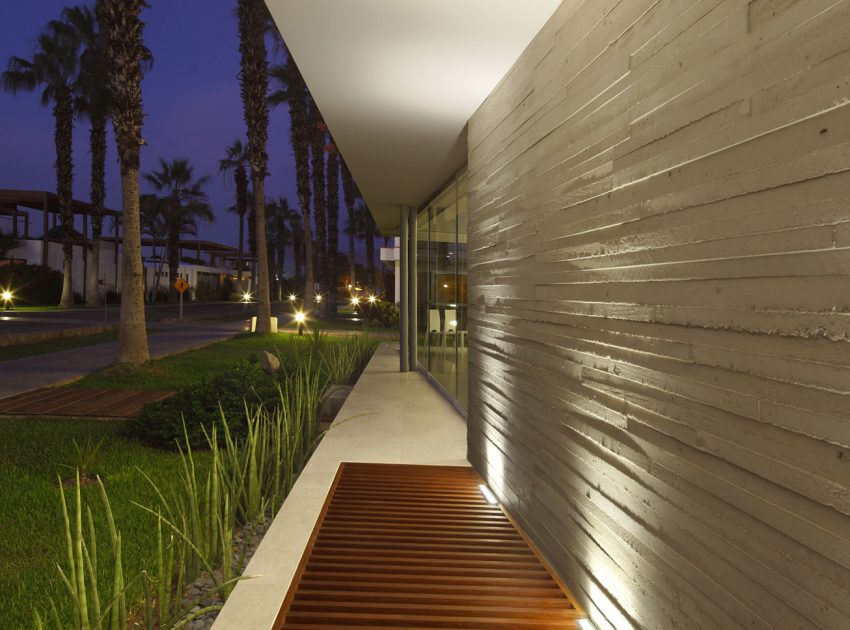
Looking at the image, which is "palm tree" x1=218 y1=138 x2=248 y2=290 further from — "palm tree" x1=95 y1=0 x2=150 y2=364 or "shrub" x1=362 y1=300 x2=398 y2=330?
"palm tree" x1=95 y1=0 x2=150 y2=364

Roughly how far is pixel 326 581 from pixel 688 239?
1.96m

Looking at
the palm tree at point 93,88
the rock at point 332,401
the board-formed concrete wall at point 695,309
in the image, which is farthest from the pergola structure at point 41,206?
the board-formed concrete wall at point 695,309

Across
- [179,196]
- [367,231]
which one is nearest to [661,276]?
[367,231]

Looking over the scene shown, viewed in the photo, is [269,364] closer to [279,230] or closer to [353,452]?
[353,452]

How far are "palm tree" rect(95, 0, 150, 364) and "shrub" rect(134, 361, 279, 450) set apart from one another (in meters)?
4.20

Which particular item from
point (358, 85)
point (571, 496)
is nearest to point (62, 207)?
point (358, 85)

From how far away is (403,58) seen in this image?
3.09 metres

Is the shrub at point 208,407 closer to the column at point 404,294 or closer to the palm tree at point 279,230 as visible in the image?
the column at point 404,294

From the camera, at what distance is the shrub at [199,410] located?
5.26 meters

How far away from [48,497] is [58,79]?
25517 mm

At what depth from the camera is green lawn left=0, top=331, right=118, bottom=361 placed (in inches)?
441

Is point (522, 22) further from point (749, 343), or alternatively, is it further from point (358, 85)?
point (749, 343)

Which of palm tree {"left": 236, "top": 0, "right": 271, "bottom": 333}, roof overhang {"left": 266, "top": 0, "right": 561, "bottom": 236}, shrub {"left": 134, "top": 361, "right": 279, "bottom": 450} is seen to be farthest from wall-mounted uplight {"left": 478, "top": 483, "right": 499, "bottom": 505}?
palm tree {"left": 236, "top": 0, "right": 271, "bottom": 333}

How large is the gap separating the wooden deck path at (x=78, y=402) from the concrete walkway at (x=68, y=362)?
33cm
